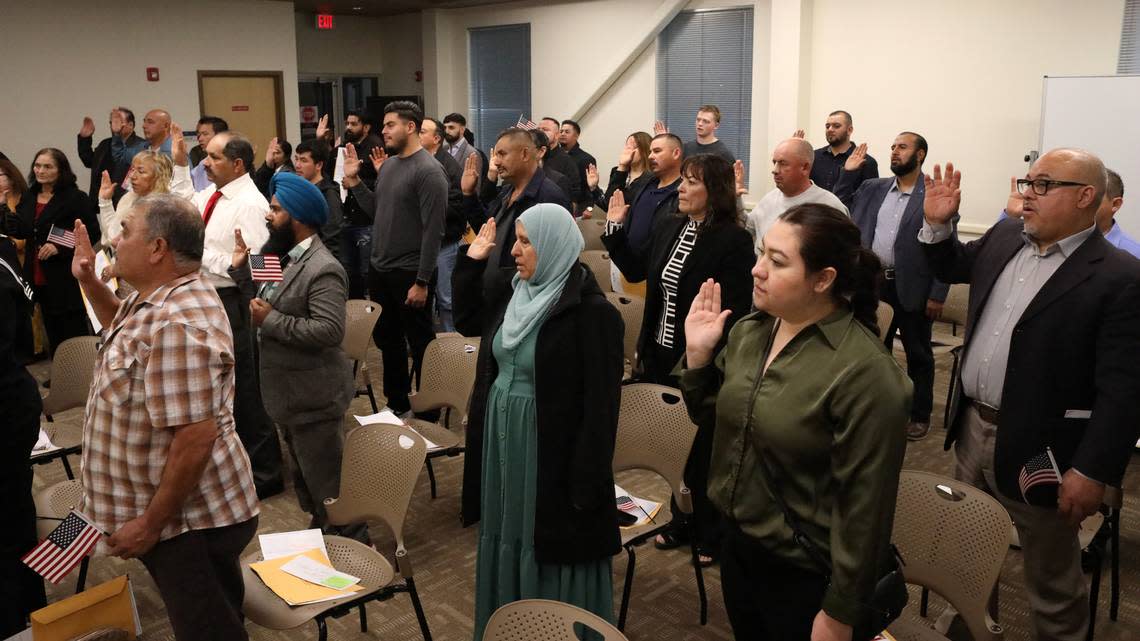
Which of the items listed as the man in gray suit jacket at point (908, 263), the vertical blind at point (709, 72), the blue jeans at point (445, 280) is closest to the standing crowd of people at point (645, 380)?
the man in gray suit jacket at point (908, 263)

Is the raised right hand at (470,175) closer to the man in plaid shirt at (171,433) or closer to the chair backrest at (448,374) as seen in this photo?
the chair backrest at (448,374)

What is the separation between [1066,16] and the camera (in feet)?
24.4

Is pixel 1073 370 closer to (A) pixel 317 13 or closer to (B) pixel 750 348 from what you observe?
(B) pixel 750 348

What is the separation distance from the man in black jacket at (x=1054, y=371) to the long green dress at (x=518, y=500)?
4.32ft

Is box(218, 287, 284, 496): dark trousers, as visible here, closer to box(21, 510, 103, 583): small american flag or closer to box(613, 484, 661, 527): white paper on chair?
box(21, 510, 103, 583): small american flag

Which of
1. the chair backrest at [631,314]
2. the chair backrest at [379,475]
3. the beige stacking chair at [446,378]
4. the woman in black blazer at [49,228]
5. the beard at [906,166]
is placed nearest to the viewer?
the chair backrest at [379,475]

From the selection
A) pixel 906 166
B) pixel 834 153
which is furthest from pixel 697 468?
pixel 834 153

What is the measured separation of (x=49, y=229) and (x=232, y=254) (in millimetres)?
3102

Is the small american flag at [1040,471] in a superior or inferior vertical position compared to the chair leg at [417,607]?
superior

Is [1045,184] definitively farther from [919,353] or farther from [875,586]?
[919,353]

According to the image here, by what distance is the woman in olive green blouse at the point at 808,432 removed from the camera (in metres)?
1.89

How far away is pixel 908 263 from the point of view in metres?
5.30

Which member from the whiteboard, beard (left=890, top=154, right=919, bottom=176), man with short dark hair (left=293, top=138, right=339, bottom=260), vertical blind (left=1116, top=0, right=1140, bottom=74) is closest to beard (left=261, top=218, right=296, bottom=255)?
man with short dark hair (left=293, top=138, right=339, bottom=260)

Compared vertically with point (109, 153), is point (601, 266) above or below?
below
